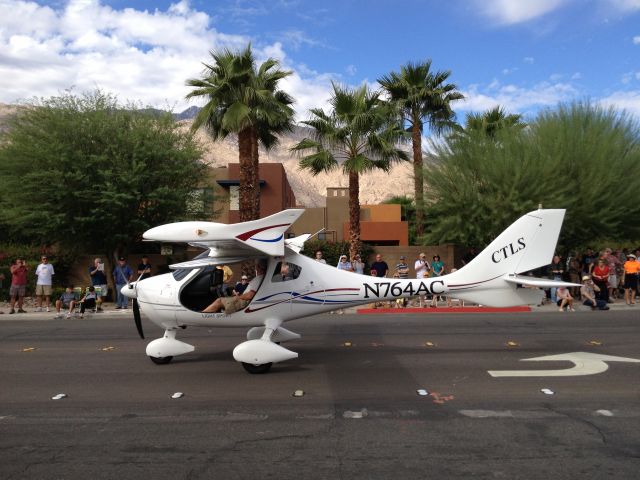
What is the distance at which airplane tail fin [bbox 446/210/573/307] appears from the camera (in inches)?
372

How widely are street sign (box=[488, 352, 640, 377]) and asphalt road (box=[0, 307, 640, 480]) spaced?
0.16 m

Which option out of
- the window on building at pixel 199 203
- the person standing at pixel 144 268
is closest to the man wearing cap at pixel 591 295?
the person standing at pixel 144 268

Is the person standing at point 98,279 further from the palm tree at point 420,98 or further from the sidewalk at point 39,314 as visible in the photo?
the palm tree at point 420,98

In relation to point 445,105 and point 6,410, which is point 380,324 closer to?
point 6,410

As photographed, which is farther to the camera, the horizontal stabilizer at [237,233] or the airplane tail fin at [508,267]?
the airplane tail fin at [508,267]

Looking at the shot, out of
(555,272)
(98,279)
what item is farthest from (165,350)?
(555,272)

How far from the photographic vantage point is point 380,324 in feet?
46.1

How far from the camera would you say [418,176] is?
24.6 m

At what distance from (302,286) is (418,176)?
16282 millimetres

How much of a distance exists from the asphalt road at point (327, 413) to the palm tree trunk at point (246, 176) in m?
10.7

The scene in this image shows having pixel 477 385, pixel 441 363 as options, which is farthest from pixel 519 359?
pixel 477 385

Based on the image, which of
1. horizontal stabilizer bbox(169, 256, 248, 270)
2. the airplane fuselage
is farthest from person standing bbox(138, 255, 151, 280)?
horizontal stabilizer bbox(169, 256, 248, 270)

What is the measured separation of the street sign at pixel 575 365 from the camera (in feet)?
27.0

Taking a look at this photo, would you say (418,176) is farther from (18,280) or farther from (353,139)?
(18,280)
